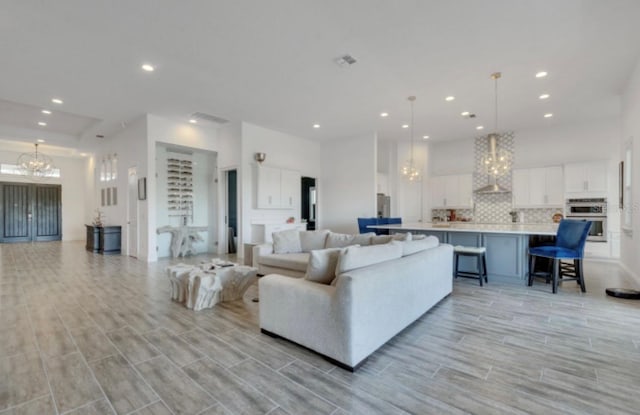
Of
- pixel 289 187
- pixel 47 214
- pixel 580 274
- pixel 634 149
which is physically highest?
pixel 634 149

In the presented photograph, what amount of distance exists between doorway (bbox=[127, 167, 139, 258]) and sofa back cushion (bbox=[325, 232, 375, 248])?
16.5 ft

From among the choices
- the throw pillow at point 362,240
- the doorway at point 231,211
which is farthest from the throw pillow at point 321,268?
the doorway at point 231,211

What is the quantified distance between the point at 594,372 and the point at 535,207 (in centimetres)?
660

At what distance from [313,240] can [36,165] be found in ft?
33.6

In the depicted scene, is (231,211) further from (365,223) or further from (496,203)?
(496,203)

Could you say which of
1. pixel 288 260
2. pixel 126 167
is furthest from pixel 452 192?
pixel 126 167

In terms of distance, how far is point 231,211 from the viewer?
7977 millimetres

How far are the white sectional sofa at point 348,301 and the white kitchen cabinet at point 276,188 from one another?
468 cm

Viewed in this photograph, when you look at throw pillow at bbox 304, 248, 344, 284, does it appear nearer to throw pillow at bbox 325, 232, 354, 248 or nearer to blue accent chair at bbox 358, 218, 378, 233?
throw pillow at bbox 325, 232, 354, 248

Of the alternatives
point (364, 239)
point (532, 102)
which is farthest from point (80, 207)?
point (532, 102)

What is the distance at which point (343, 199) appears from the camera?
8.48 metres

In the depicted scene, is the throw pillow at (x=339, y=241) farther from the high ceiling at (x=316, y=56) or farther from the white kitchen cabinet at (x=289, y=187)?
the white kitchen cabinet at (x=289, y=187)

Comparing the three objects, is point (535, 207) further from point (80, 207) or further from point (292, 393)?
point (80, 207)

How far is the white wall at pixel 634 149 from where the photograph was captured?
4.22 m
